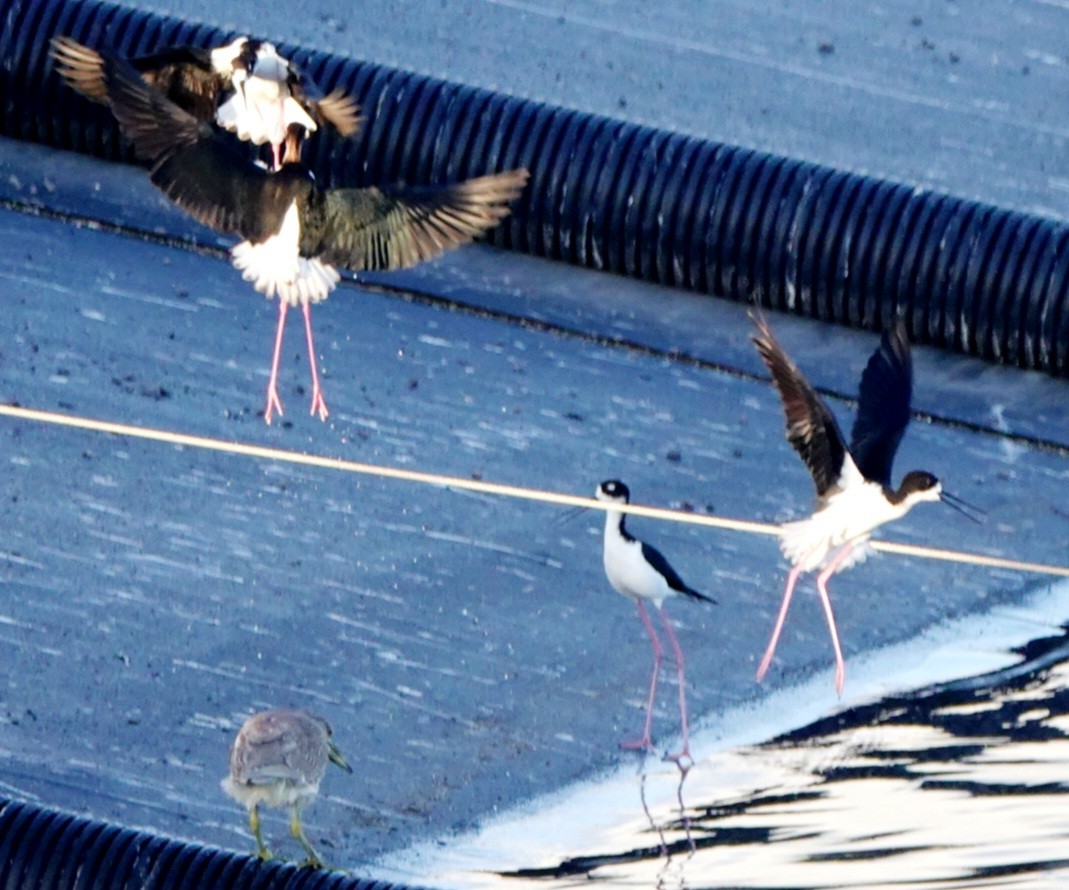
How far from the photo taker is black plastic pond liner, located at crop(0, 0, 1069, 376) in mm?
9602

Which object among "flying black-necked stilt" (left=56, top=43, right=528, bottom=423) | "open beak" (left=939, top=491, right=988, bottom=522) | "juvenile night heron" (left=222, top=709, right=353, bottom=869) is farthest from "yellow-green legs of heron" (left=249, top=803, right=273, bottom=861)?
"open beak" (left=939, top=491, right=988, bottom=522)

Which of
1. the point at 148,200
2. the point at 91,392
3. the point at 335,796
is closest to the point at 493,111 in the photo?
the point at 148,200

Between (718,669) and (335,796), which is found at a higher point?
(718,669)

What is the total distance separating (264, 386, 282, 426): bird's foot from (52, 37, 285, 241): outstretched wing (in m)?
0.54

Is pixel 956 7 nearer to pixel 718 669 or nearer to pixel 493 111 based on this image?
pixel 493 111

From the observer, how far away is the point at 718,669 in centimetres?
743

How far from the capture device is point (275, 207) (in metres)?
8.07

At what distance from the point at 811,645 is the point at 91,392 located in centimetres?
254

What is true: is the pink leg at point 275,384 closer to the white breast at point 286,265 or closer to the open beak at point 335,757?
the white breast at point 286,265

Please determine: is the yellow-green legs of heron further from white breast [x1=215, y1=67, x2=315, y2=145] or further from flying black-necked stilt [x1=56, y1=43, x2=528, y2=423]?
white breast [x1=215, y1=67, x2=315, y2=145]

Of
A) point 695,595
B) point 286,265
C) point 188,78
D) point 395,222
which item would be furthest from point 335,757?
point 188,78

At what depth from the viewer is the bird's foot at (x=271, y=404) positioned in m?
8.39

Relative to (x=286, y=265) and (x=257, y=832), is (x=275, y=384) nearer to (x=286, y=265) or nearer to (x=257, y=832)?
(x=286, y=265)

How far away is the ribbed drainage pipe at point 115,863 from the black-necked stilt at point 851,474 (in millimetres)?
1768
